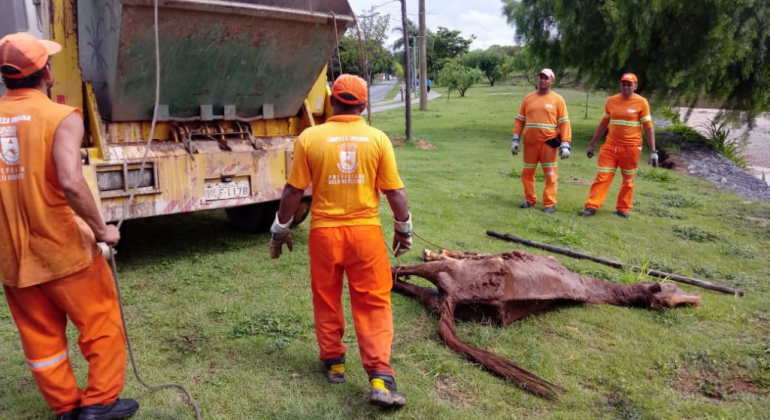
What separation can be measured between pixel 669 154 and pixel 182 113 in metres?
11.7

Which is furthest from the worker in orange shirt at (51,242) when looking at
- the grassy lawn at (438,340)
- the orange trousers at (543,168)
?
the orange trousers at (543,168)

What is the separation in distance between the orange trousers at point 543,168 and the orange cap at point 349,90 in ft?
16.5

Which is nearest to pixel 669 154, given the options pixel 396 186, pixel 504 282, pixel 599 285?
pixel 599 285

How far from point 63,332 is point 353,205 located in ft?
4.91

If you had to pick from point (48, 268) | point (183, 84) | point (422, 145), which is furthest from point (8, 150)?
point (422, 145)

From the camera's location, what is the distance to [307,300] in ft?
14.1

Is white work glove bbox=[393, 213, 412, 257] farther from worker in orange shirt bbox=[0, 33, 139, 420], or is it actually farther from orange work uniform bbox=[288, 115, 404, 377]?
worker in orange shirt bbox=[0, 33, 139, 420]

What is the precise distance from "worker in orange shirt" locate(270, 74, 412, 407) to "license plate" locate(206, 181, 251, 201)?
2.06m

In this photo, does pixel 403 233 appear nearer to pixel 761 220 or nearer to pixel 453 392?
pixel 453 392

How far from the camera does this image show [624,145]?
741 centimetres

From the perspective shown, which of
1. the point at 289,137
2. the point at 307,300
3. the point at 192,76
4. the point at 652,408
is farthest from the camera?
the point at 289,137

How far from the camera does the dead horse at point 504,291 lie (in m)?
3.85

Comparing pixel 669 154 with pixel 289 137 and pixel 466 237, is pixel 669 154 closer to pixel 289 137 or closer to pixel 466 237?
pixel 466 237

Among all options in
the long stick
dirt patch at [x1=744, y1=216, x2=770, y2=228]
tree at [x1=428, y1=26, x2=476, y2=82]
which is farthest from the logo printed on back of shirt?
tree at [x1=428, y1=26, x2=476, y2=82]
